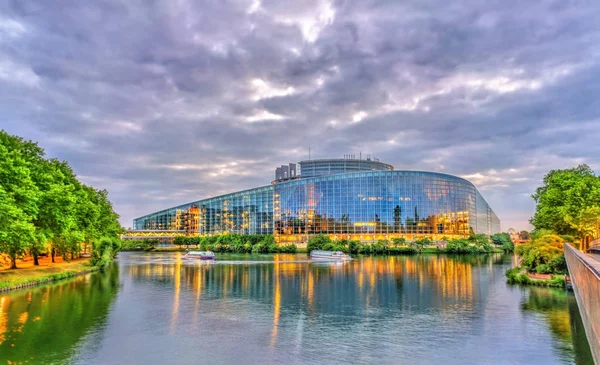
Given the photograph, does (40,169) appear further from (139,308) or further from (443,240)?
(443,240)

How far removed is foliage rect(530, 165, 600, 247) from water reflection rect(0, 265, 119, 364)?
181 feet

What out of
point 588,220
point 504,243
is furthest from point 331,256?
point 504,243

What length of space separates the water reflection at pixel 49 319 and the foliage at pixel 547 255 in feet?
163

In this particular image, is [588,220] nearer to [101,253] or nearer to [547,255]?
[547,255]

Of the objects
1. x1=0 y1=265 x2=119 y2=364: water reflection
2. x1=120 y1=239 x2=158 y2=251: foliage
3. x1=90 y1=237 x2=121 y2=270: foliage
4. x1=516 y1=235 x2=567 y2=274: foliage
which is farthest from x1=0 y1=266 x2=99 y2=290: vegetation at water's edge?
x1=120 y1=239 x2=158 y2=251: foliage

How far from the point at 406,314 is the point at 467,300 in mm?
10754

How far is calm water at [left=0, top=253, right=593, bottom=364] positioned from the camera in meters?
25.1

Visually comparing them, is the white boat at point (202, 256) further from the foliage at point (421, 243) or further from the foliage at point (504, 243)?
the foliage at point (504, 243)

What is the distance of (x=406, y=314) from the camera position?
121 ft

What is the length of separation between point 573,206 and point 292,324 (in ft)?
156

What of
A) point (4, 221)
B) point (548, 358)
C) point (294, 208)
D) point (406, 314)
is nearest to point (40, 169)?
point (4, 221)

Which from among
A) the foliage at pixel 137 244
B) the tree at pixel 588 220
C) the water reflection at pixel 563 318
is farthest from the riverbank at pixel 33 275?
the foliage at pixel 137 244

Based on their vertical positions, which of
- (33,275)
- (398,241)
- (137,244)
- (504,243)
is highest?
(398,241)

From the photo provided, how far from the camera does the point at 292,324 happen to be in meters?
33.0
